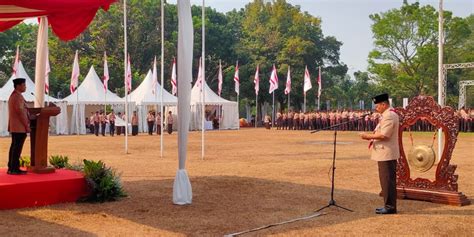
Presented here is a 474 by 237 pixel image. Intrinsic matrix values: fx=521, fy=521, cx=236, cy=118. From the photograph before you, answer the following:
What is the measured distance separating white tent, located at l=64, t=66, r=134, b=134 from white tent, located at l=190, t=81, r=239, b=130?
6.63 metres

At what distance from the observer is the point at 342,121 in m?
35.7

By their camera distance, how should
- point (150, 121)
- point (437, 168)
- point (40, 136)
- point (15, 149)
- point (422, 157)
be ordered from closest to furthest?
point (437, 168) < point (15, 149) < point (422, 157) < point (40, 136) < point (150, 121)

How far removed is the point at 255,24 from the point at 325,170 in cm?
5561

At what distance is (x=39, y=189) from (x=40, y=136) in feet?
4.22

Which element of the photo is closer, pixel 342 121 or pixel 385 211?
pixel 385 211

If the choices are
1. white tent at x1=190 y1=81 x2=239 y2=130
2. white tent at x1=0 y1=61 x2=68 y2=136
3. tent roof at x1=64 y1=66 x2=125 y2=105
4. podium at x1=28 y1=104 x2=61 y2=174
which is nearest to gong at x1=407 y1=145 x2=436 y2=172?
podium at x1=28 y1=104 x2=61 y2=174

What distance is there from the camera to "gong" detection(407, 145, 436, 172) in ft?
29.1

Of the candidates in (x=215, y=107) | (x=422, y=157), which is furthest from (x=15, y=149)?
(x=215, y=107)

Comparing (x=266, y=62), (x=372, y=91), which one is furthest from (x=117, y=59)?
(x=372, y=91)

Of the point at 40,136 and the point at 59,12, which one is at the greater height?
the point at 59,12

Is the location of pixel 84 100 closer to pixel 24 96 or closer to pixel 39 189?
pixel 24 96

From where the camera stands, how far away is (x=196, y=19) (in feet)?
199

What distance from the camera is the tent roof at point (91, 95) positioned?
33.5 metres

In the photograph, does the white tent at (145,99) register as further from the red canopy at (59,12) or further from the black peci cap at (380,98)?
the black peci cap at (380,98)
